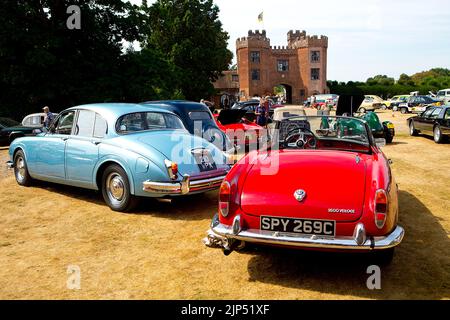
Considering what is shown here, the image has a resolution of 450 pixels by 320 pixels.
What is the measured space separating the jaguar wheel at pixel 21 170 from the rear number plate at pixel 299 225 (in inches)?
250

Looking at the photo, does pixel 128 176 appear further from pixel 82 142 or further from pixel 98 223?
pixel 82 142

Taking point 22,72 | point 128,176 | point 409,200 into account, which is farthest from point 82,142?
point 22,72

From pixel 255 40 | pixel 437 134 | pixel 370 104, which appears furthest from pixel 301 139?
pixel 255 40

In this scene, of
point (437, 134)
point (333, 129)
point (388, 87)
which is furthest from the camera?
point (388, 87)

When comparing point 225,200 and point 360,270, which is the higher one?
point 225,200

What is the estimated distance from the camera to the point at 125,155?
20.2 ft

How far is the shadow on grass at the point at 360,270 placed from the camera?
3.70 metres

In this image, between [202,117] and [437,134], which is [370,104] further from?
[202,117]

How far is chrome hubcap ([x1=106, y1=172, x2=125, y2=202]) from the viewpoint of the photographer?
6336mm

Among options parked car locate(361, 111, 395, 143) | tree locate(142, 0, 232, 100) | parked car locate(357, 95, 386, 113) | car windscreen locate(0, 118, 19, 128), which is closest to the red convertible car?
parked car locate(361, 111, 395, 143)

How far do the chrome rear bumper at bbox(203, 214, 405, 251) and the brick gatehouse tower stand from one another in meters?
70.0

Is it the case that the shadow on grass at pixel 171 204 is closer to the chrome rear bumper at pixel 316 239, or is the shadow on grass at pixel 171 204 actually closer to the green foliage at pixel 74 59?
the chrome rear bumper at pixel 316 239

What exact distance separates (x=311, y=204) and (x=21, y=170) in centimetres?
719
